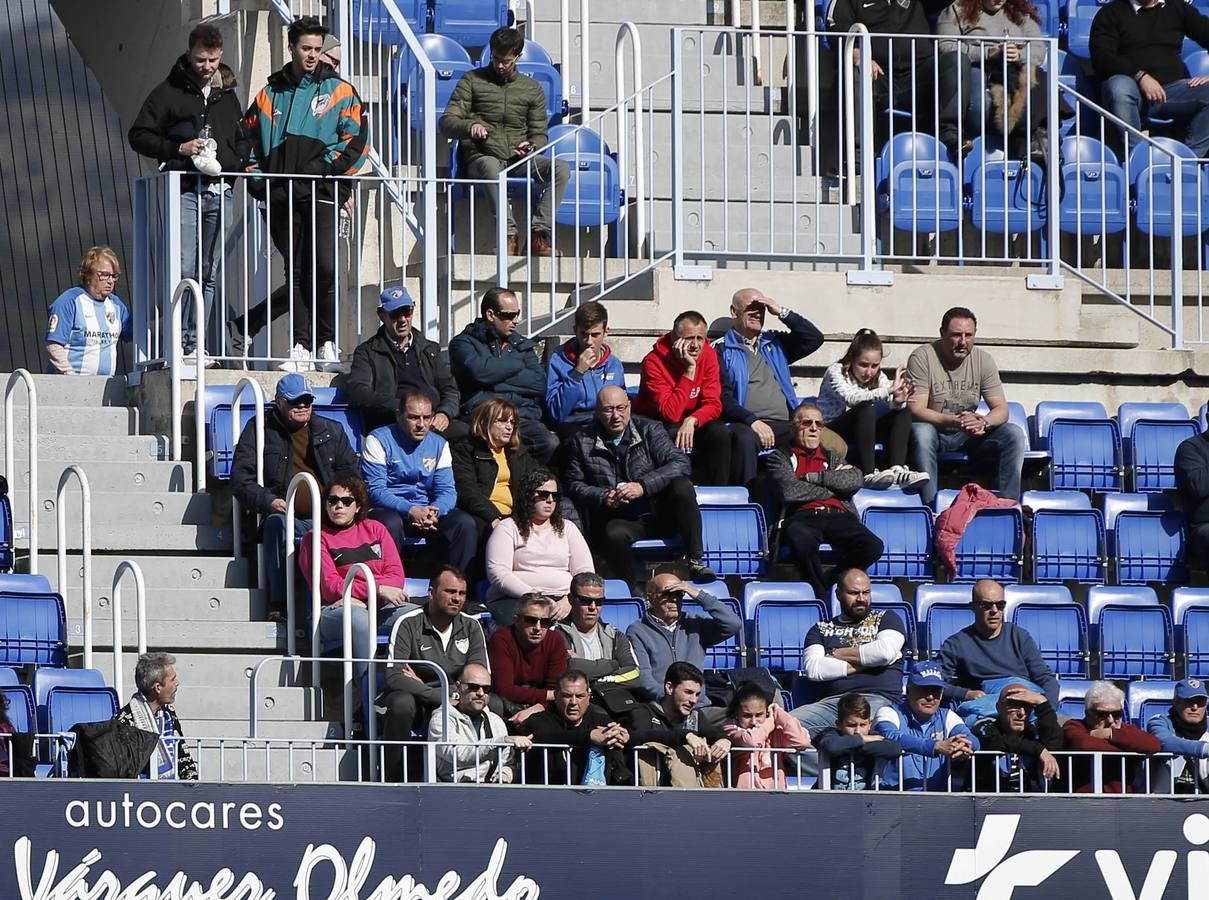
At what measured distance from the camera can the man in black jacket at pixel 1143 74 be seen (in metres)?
16.8

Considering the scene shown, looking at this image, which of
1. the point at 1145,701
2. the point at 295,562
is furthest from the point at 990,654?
the point at 295,562

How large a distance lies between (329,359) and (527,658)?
2.97m

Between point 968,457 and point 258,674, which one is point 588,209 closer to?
point 968,457

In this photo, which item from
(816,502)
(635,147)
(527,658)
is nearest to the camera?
(527,658)

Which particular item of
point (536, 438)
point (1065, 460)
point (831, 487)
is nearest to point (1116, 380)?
point (1065, 460)

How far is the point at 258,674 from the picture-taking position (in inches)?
476

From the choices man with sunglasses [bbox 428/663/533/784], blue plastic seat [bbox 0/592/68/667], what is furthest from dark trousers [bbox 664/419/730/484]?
blue plastic seat [bbox 0/592/68/667]

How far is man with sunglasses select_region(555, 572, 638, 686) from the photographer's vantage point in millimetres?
12125

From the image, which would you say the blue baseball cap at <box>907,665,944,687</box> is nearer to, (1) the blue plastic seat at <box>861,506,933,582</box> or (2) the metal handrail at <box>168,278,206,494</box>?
(1) the blue plastic seat at <box>861,506,933,582</box>

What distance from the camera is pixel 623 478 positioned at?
13367mm

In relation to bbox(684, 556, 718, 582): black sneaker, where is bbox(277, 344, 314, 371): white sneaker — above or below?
above

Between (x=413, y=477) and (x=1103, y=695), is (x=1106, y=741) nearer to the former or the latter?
(x=1103, y=695)

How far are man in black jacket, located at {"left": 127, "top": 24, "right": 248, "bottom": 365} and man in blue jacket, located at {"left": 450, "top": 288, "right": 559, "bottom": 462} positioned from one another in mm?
1375

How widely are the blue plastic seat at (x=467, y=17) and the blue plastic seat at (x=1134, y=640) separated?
567cm
